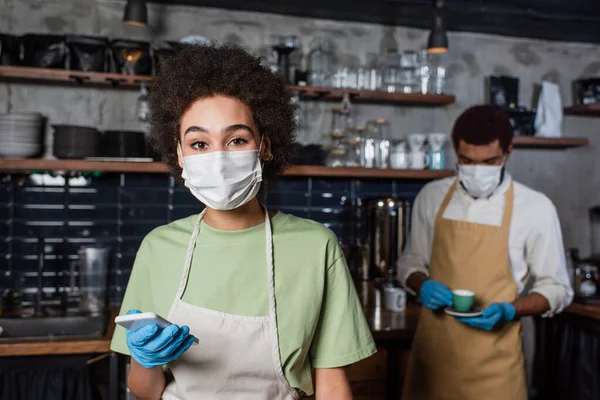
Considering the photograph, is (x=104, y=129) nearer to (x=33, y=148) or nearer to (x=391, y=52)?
(x=33, y=148)

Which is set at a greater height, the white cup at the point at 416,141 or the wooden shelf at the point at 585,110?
the wooden shelf at the point at 585,110

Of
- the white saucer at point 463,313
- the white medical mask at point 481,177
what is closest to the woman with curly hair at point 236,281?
the white saucer at point 463,313

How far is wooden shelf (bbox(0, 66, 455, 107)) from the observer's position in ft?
10.3

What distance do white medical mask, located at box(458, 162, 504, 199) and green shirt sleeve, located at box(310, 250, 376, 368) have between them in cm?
124

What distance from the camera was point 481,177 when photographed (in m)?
2.48

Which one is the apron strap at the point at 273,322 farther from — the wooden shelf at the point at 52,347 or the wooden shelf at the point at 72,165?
the wooden shelf at the point at 72,165

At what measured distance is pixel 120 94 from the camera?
11.6 feet

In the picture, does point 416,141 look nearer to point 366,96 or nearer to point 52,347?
point 366,96

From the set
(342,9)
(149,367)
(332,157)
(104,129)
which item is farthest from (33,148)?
(149,367)

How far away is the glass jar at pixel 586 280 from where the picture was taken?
3.56 meters

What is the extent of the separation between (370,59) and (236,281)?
9.27ft

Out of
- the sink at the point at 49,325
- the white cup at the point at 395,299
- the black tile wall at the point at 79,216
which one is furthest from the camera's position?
the black tile wall at the point at 79,216

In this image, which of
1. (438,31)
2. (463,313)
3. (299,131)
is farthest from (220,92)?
(438,31)

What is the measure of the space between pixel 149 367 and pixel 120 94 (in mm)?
2550
